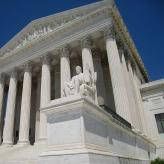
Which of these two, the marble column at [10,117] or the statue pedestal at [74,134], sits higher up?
the marble column at [10,117]

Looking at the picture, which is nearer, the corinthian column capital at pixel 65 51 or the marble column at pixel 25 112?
the marble column at pixel 25 112

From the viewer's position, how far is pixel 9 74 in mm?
35312

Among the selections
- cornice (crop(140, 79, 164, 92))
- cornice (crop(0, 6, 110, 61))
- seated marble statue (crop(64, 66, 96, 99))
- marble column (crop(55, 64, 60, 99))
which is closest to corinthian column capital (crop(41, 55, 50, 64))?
cornice (crop(0, 6, 110, 61))

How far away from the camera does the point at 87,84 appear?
9.48 metres

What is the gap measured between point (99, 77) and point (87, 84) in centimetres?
1982

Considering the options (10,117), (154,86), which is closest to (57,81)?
(10,117)

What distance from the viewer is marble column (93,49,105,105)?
28.2 m

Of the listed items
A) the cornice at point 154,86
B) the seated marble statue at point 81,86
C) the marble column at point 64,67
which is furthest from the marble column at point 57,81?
the seated marble statue at point 81,86

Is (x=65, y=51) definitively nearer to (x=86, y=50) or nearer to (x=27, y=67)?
(x=86, y=50)

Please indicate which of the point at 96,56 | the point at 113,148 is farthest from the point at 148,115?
the point at 113,148

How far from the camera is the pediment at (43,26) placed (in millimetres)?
28750

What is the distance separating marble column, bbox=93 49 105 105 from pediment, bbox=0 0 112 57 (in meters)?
6.13

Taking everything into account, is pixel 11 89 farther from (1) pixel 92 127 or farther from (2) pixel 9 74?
(1) pixel 92 127

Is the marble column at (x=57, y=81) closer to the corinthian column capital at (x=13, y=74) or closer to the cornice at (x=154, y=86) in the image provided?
the corinthian column capital at (x=13, y=74)
